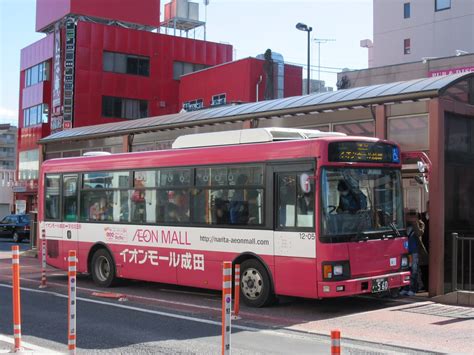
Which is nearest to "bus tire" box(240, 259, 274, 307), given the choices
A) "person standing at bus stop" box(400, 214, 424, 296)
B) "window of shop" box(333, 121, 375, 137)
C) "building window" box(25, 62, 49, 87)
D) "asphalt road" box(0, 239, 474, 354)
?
"asphalt road" box(0, 239, 474, 354)

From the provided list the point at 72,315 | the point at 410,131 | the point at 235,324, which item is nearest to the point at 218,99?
the point at 410,131

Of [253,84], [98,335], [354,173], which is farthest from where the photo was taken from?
[253,84]

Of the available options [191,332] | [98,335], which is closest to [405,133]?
[191,332]

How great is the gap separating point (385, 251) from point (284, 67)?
1284 inches

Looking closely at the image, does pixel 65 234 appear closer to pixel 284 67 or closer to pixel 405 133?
pixel 405 133

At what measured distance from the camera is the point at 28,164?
51.5m

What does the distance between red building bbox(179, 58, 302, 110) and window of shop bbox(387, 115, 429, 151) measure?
2436 centimetres

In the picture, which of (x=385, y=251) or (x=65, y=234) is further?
(x=65, y=234)

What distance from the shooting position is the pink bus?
406 inches

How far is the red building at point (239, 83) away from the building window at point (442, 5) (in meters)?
14.2

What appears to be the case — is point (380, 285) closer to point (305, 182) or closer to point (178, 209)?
point (305, 182)

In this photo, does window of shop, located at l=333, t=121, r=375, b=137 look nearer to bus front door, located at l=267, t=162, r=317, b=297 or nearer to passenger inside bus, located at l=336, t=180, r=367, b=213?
passenger inside bus, located at l=336, t=180, r=367, b=213

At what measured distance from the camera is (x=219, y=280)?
38.7ft

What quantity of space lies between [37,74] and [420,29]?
102ft
